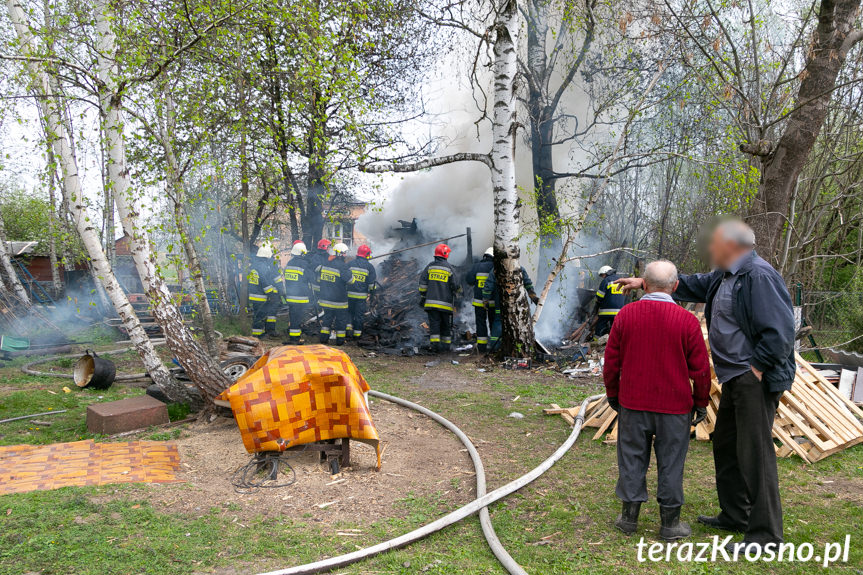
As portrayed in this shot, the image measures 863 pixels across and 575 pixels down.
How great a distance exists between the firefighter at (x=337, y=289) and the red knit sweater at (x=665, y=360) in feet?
28.7

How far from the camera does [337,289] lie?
11586mm

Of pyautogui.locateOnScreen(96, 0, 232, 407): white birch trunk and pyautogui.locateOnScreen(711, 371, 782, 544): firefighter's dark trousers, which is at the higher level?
pyautogui.locateOnScreen(96, 0, 232, 407): white birch trunk

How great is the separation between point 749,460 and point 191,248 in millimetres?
7795

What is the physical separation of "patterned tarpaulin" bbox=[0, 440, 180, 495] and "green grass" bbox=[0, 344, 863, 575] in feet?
1.02

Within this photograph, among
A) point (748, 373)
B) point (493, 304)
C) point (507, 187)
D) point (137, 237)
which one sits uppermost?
point (507, 187)

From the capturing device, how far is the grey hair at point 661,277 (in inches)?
137

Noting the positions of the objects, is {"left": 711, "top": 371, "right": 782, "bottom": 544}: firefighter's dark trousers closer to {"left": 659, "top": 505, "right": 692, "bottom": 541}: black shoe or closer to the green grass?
the green grass

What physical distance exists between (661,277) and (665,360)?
535 mm

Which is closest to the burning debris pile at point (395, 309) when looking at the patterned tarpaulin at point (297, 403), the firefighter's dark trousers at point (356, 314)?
the firefighter's dark trousers at point (356, 314)

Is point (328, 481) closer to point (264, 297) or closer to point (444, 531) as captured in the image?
point (444, 531)

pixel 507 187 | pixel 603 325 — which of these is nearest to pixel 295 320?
pixel 507 187

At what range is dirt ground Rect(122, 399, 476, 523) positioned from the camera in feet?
13.1

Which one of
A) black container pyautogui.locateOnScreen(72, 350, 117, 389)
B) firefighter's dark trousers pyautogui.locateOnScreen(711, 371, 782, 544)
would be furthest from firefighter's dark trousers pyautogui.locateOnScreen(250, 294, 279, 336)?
firefighter's dark trousers pyautogui.locateOnScreen(711, 371, 782, 544)

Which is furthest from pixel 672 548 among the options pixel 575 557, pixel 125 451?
pixel 125 451
